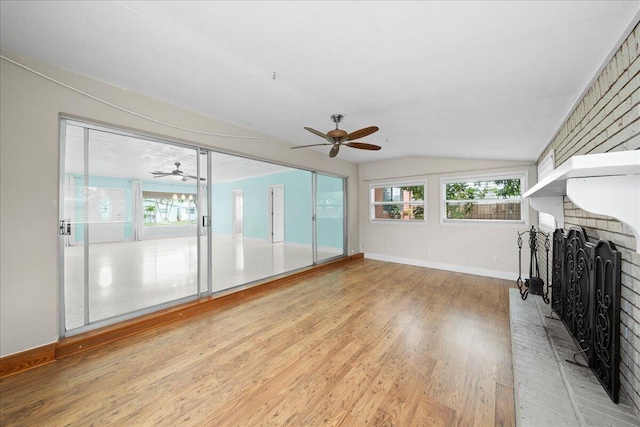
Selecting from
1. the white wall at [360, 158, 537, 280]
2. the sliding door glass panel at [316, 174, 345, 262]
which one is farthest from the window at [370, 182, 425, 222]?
the sliding door glass panel at [316, 174, 345, 262]

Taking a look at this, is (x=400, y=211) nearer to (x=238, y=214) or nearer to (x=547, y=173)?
(x=547, y=173)

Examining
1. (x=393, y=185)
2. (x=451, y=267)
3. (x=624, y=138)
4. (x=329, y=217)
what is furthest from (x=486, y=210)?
(x=624, y=138)

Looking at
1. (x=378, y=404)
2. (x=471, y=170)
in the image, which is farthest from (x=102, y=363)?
(x=471, y=170)

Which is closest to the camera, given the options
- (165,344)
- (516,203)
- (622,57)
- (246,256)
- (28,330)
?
(622,57)

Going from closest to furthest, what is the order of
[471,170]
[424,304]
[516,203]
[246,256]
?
[424,304] < [516,203] < [471,170] < [246,256]

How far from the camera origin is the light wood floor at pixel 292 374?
156 centimetres

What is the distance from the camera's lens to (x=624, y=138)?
4.31 feet

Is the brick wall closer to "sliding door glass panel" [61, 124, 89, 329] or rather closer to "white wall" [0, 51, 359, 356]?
"white wall" [0, 51, 359, 356]

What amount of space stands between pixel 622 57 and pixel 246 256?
19.6 ft

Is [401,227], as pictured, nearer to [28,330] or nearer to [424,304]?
[424,304]

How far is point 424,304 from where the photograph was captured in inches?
132

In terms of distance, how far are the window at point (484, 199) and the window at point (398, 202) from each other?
0.55 meters

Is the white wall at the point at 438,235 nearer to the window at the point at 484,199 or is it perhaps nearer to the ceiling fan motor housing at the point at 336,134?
the window at the point at 484,199

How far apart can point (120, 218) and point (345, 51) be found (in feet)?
9.55
